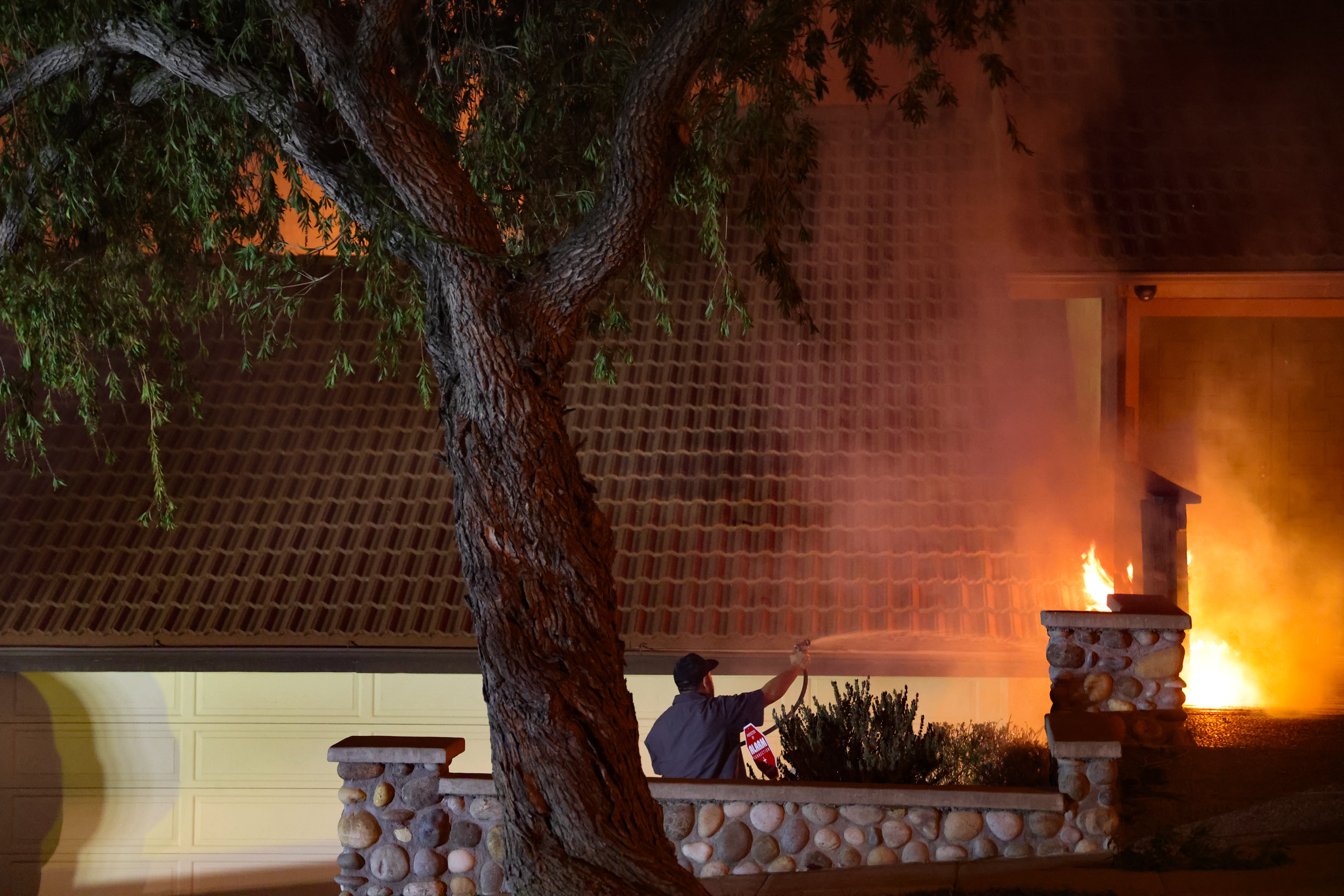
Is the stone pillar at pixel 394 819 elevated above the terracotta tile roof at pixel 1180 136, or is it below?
below

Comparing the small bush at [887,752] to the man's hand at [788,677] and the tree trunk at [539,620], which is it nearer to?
the man's hand at [788,677]

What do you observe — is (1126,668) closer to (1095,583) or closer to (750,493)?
(1095,583)

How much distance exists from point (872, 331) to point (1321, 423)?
559 cm

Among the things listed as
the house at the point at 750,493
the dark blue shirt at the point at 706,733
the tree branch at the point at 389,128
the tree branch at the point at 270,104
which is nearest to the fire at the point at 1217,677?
the house at the point at 750,493

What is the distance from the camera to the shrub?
22.5 feet

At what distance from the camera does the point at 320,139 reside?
17.7ft

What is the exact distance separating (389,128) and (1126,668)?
5.50 metres

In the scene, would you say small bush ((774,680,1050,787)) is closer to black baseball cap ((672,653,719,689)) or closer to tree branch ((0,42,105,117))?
black baseball cap ((672,653,719,689))

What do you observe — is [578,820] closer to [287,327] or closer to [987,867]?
[987,867]

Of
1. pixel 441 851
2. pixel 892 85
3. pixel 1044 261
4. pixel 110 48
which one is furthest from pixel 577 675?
pixel 892 85

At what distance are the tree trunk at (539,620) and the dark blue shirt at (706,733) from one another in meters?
1.91

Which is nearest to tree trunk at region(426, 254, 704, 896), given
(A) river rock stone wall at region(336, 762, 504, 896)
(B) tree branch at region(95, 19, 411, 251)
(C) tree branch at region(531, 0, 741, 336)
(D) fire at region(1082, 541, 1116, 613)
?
(C) tree branch at region(531, 0, 741, 336)

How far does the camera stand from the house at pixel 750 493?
9.55 m

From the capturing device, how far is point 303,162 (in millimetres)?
5426
